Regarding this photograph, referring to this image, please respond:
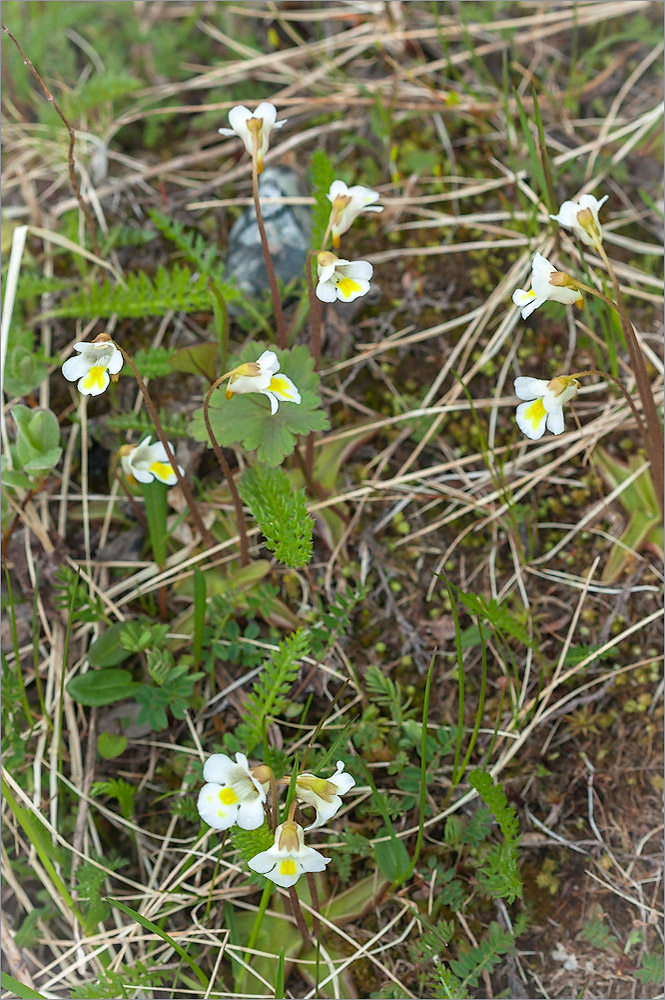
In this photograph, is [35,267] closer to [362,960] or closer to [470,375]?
[470,375]

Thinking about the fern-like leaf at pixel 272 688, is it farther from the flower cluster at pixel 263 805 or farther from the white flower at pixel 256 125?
the white flower at pixel 256 125

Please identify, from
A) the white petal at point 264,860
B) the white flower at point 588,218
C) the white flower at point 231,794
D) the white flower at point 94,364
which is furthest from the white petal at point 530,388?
the white petal at point 264,860

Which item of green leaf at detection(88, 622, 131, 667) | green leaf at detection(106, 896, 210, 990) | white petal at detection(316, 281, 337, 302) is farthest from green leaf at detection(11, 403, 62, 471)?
green leaf at detection(106, 896, 210, 990)

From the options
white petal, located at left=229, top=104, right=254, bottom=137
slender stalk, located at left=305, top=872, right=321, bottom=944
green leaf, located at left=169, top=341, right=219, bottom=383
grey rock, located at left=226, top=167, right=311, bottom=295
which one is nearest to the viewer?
slender stalk, located at left=305, top=872, right=321, bottom=944

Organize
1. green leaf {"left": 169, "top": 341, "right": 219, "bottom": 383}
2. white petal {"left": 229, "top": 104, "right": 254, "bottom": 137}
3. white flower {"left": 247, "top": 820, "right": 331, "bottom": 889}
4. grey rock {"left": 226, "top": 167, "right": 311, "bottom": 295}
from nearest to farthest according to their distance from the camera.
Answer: white flower {"left": 247, "top": 820, "right": 331, "bottom": 889} < white petal {"left": 229, "top": 104, "right": 254, "bottom": 137} < green leaf {"left": 169, "top": 341, "right": 219, "bottom": 383} < grey rock {"left": 226, "top": 167, "right": 311, "bottom": 295}

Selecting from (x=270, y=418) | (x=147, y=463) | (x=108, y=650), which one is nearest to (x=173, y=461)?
(x=147, y=463)

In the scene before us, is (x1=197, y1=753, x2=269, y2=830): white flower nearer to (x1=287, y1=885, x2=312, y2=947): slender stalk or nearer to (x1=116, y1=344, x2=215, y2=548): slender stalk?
(x1=287, y1=885, x2=312, y2=947): slender stalk
